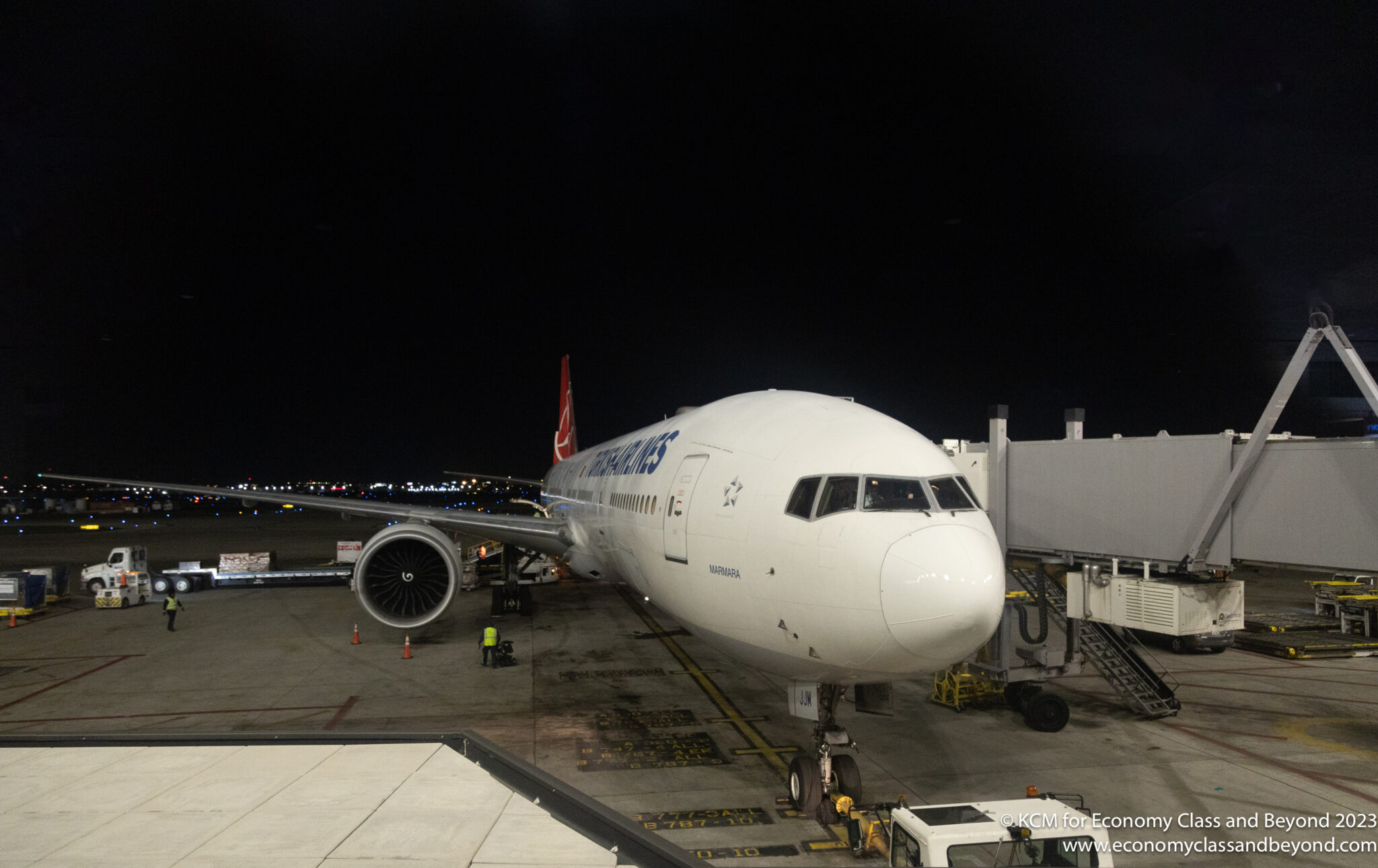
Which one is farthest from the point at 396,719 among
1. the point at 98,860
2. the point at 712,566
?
the point at 98,860

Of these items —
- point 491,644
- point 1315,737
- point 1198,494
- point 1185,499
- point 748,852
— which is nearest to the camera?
point 748,852

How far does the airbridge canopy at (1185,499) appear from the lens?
8.31 metres

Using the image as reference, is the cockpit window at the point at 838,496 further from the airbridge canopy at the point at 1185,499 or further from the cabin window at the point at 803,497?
the airbridge canopy at the point at 1185,499

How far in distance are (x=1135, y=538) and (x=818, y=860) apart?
22.3 ft

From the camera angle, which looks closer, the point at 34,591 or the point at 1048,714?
the point at 1048,714

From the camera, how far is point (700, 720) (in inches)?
480

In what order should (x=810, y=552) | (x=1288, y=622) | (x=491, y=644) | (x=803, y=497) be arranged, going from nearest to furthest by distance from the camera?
(x=810, y=552) < (x=803, y=497) < (x=491, y=644) < (x=1288, y=622)

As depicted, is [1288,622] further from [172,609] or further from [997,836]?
[172,609]

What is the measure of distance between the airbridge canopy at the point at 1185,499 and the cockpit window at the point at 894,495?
530 cm

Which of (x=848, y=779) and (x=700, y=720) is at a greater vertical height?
(x=848, y=779)

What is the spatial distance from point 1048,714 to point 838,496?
748 cm

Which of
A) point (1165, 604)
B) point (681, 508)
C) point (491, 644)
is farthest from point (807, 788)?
point (491, 644)

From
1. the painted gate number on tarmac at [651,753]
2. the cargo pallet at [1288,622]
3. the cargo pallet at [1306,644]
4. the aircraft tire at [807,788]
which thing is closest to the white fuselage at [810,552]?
the aircraft tire at [807,788]

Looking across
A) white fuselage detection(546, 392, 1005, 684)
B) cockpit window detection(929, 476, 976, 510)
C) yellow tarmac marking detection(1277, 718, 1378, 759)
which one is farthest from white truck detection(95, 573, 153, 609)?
yellow tarmac marking detection(1277, 718, 1378, 759)
